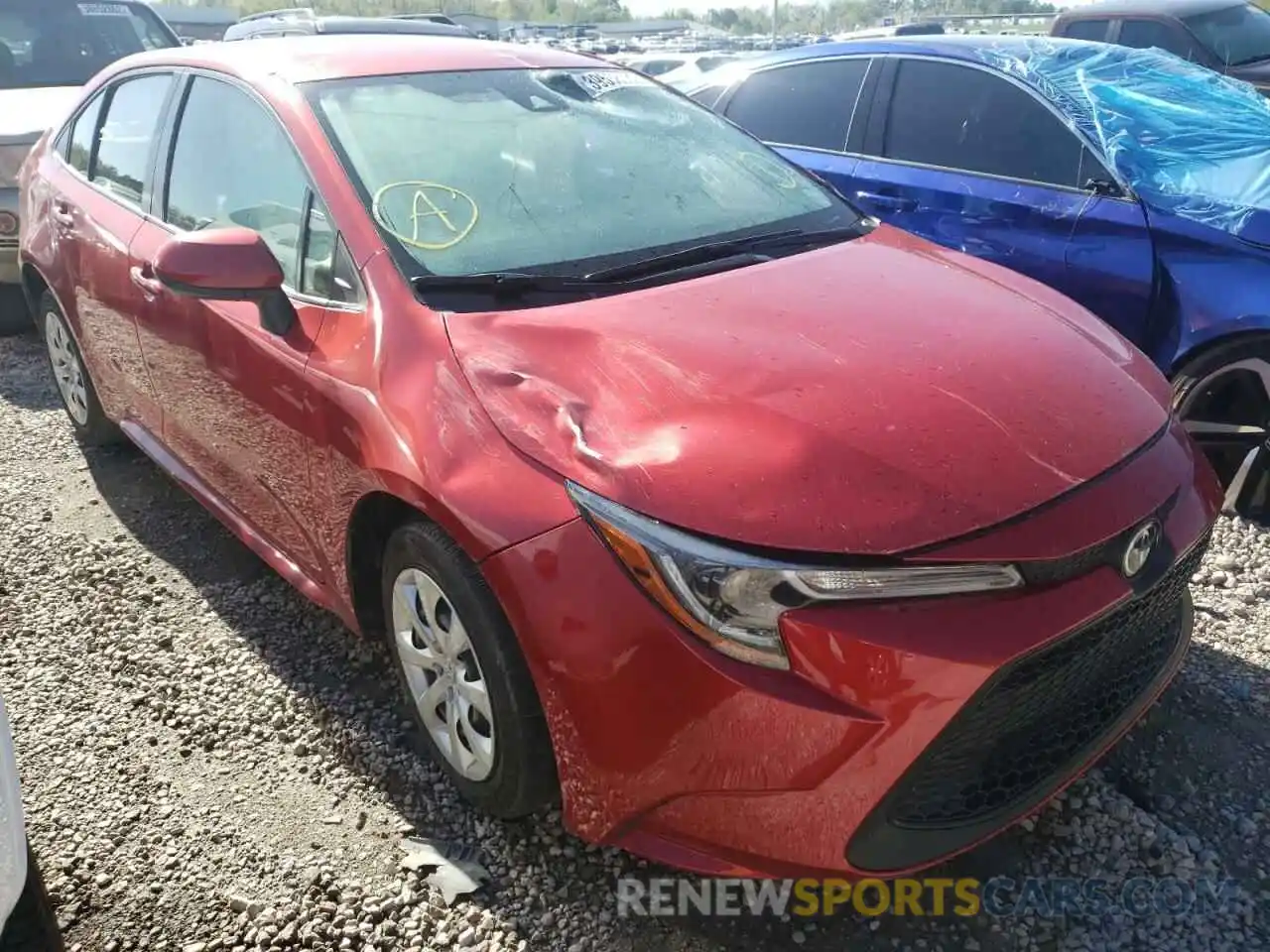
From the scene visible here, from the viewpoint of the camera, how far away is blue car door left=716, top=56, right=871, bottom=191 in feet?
15.1

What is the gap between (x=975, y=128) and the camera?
418cm

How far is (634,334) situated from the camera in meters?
2.17

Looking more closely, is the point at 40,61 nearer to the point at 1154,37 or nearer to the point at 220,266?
the point at 220,266

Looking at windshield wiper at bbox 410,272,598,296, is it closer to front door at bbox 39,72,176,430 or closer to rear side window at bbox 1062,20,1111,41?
front door at bbox 39,72,176,430

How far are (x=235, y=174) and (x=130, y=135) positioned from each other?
97 cm

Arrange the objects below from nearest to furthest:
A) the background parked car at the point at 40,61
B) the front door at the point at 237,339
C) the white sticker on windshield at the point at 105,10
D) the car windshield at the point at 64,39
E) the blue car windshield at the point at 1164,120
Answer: the front door at the point at 237,339 < the blue car windshield at the point at 1164,120 < the background parked car at the point at 40,61 < the car windshield at the point at 64,39 < the white sticker on windshield at the point at 105,10

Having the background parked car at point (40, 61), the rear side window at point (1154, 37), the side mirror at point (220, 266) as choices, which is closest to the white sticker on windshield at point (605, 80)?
the side mirror at point (220, 266)

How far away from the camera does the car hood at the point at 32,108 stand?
5520 mm

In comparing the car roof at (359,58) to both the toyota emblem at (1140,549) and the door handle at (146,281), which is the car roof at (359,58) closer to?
the door handle at (146,281)

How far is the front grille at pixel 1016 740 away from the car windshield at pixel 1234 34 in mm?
8167

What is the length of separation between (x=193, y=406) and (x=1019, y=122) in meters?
3.19

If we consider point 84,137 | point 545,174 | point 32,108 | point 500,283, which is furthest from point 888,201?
point 32,108

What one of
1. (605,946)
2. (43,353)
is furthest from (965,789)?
(43,353)

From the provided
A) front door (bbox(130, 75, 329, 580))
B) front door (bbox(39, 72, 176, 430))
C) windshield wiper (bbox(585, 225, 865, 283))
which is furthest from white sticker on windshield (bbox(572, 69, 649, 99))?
front door (bbox(39, 72, 176, 430))
